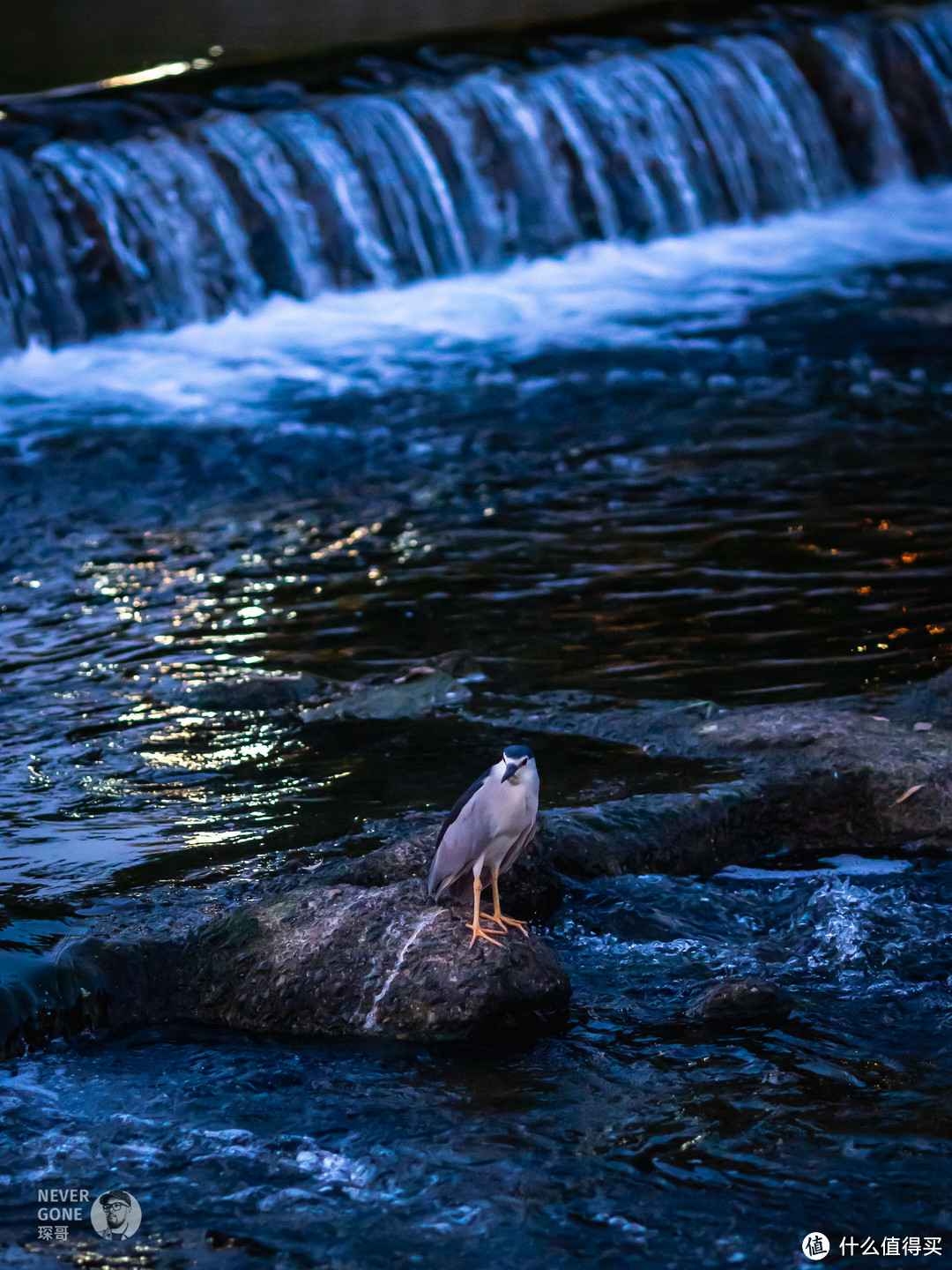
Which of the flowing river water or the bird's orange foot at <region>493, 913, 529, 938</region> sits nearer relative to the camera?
the flowing river water

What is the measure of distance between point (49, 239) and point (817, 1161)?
1071cm

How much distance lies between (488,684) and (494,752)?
0.73 meters

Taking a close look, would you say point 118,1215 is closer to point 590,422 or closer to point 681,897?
point 681,897

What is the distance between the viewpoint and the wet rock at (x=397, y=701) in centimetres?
640

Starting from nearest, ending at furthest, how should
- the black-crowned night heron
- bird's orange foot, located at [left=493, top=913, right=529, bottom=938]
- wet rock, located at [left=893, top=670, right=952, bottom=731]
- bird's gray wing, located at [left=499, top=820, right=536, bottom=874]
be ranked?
the black-crowned night heron < bird's gray wing, located at [left=499, top=820, right=536, bottom=874] < bird's orange foot, located at [left=493, top=913, right=529, bottom=938] < wet rock, located at [left=893, top=670, right=952, bottom=731]

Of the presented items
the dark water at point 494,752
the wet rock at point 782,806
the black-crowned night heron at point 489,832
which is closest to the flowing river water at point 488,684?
the dark water at point 494,752

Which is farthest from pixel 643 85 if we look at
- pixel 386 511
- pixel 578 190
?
pixel 386 511

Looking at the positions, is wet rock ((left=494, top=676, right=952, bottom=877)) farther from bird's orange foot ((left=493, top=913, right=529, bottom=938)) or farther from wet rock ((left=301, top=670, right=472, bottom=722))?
wet rock ((left=301, top=670, right=472, bottom=722))

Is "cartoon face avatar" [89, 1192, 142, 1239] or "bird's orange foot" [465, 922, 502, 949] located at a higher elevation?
"bird's orange foot" [465, 922, 502, 949]

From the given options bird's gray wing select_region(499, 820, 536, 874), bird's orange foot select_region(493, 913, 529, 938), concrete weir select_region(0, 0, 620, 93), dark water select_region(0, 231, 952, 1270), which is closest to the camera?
dark water select_region(0, 231, 952, 1270)

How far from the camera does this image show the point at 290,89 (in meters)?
15.0

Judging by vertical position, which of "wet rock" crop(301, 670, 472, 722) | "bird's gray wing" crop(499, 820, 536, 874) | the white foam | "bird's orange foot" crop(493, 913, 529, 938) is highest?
the white foam

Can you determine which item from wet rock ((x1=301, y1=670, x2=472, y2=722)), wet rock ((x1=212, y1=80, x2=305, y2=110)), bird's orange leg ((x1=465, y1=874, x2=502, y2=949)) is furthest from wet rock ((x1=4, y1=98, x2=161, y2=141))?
bird's orange leg ((x1=465, y1=874, x2=502, y2=949))

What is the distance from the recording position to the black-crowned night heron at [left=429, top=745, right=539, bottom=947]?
165 inches
